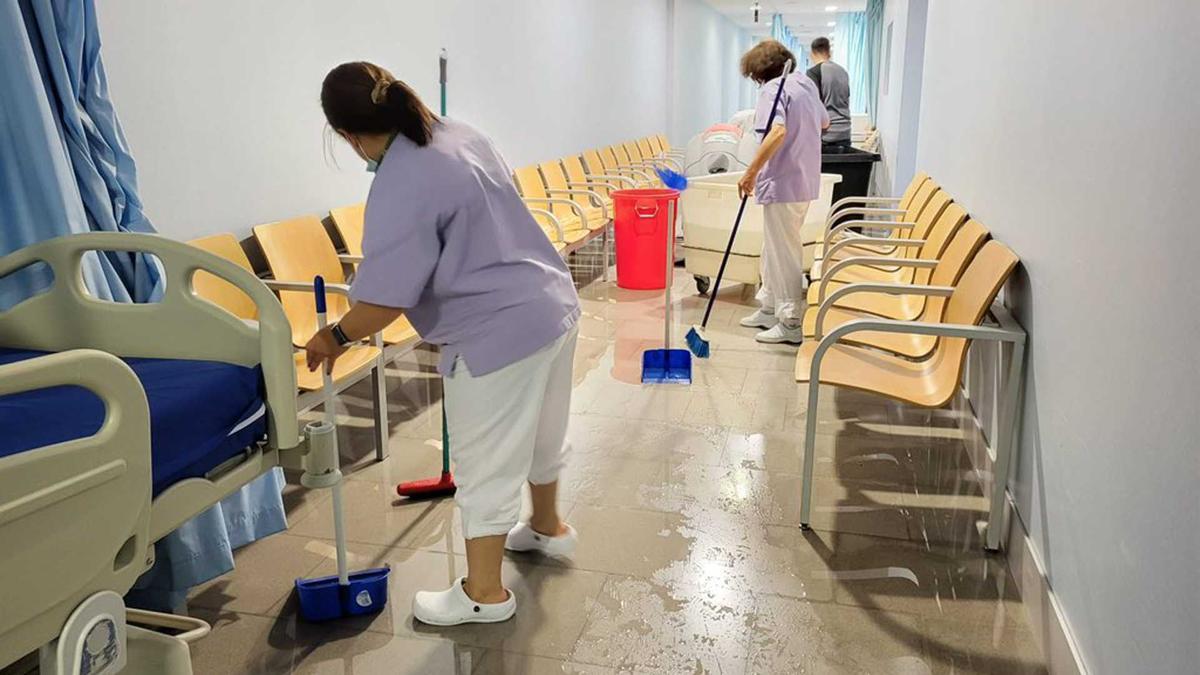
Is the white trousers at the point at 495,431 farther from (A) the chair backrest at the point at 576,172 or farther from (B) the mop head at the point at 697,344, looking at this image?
(A) the chair backrest at the point at 576,172

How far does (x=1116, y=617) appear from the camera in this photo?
163 centimetres

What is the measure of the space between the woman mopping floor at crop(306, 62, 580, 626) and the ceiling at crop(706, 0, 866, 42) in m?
11.8

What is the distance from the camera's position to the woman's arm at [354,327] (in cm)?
188

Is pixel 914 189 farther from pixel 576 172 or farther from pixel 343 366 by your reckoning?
pixel 343 366

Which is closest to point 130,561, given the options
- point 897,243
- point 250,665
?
point 250,665

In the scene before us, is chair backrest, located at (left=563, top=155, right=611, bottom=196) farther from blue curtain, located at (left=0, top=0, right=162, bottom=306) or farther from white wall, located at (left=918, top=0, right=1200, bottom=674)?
blue curtain, located at (left=0, top=0, right=162, bottom=306)

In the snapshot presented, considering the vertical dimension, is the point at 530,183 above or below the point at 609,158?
below

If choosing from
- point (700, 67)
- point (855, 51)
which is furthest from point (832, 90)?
point (855, 51)

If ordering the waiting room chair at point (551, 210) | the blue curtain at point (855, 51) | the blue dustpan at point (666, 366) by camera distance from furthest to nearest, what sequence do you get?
the blue curtain at point (855, 51)
the waiting room chair at point (551, 210)
the blue dustpan at point (666, 366)

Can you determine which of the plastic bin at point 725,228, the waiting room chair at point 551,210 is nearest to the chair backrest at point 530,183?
the waiting room chair at point 551,210

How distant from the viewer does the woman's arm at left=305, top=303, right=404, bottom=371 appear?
1.88 metres

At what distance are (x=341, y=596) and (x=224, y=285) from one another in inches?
44.0

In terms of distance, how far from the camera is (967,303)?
2605 millimetres

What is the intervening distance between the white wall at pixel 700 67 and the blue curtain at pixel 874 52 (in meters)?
2.33
